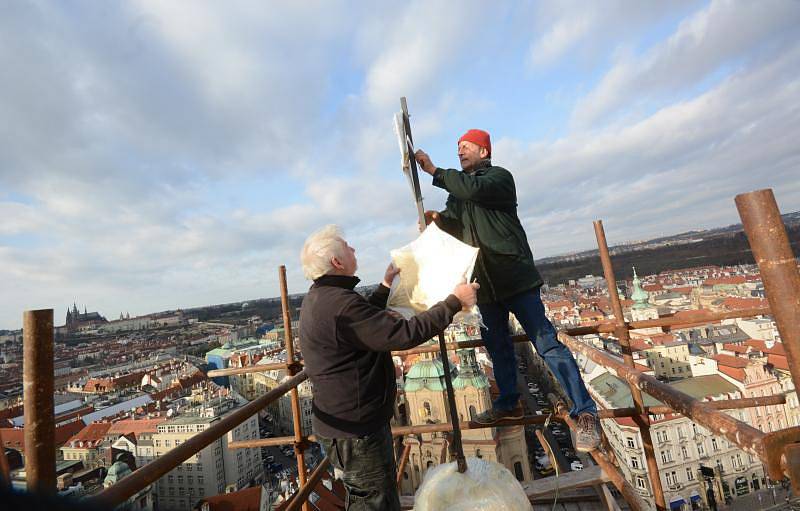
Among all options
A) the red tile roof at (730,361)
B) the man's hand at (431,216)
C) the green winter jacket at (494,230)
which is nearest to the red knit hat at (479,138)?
the green winter jacket at (494,230)

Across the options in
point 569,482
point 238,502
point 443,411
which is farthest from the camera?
point 443,411

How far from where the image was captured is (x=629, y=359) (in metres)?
3.28

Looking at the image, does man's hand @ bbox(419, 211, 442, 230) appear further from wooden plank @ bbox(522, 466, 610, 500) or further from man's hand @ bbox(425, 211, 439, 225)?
wooden plank @ bbox(522, 466, 610, 500)

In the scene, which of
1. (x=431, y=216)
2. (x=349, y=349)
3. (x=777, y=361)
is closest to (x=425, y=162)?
(x=431, y=216)

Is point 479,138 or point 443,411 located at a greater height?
point 479,138

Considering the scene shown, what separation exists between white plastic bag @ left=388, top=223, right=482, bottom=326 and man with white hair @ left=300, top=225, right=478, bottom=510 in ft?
0.49

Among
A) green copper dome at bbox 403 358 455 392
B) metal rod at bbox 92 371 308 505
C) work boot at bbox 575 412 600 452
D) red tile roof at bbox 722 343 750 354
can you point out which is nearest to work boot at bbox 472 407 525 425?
work boot at bbox 575 412 600 452

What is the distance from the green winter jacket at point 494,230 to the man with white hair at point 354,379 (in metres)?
0.75

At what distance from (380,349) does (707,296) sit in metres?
90.2

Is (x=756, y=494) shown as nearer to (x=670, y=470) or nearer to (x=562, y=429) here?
(x=670, y=470)

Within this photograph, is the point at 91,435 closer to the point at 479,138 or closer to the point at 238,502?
the point at 238,502

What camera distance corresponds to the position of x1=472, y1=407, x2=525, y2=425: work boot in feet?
10.4

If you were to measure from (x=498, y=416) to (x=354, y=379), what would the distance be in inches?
61.7

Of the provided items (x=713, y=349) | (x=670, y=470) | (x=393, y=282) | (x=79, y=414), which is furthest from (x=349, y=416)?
(x=79, y=414)
